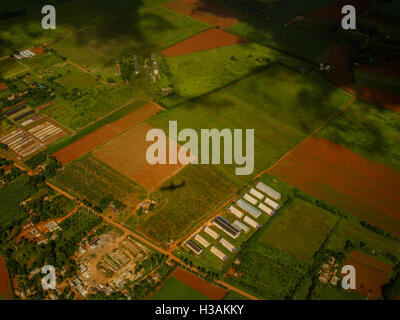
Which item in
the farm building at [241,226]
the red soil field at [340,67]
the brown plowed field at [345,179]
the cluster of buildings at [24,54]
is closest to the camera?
the farm building at [241,226]

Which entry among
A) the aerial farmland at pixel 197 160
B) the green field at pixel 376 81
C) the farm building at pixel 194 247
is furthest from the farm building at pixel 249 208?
the green field at pixel 376 81

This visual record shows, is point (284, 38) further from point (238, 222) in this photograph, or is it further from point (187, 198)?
point (238, 222)

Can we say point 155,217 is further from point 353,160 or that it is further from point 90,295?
point 353,160

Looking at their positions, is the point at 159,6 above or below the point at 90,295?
above

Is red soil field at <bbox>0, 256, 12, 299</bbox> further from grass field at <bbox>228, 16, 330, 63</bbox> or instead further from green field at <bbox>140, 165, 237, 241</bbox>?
grass field at <bbox>228, 16, 330, 63</bbox>

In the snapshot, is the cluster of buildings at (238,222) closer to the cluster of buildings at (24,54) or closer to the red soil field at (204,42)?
the red soil field at (204,42)
